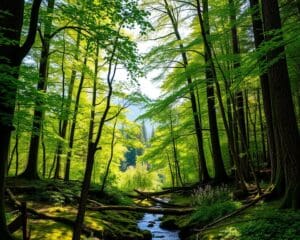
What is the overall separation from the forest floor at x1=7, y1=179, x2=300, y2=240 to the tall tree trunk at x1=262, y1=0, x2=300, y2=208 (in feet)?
1.87

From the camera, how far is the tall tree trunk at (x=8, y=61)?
18.8ft

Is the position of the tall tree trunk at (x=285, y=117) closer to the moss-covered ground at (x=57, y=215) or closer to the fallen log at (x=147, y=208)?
the fallen log at (x=147, y=208)

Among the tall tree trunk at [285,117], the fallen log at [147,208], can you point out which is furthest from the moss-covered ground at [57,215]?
the tall tree trunk at [285,117]

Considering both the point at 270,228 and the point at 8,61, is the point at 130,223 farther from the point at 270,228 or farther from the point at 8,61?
the point at 8,61

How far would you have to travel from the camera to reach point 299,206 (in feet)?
21.6

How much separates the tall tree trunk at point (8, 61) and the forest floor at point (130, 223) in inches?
73.5

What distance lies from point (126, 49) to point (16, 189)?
21.8 ft

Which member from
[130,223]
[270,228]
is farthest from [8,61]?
[130,223]

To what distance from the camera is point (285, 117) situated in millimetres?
7035

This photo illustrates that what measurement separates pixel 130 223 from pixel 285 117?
6688mm

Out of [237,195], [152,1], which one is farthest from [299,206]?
[152,1]

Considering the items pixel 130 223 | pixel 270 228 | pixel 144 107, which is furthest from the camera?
pixel 144 107

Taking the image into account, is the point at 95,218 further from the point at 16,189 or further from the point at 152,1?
the point at 152,1

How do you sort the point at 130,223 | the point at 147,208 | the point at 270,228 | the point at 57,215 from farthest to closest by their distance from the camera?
the point at 130,223 → the point at 147,208 → the point at 57,215 → the point at 270,228
